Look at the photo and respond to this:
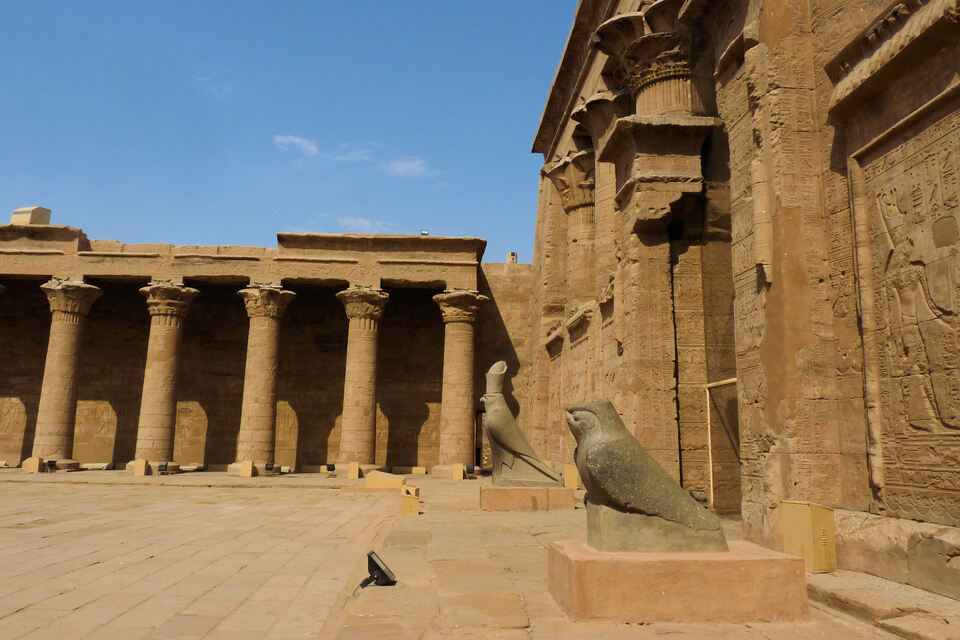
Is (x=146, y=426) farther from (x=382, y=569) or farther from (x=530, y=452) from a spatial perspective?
(x=382, y=569)

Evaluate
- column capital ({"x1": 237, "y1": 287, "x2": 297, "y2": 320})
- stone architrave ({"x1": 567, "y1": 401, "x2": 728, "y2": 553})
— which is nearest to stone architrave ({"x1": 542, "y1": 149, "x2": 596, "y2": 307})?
column capital ({"x1": 237, "y1": 287, "x2": 297, "y2": 320})

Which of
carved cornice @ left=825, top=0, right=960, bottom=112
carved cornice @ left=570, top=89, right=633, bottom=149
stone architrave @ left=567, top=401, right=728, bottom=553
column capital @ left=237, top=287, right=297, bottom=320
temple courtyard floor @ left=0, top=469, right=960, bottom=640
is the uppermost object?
carved cornice @ left=570, top=89, right=633, bottom=149

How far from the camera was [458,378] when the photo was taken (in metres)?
20.4

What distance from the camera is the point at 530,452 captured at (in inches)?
418

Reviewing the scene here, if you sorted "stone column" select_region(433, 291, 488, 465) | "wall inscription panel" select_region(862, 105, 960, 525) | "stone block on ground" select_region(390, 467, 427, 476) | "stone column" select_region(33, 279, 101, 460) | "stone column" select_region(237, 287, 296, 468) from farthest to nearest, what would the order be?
"stone block on ground" select_region(390, 467, 427, 476)
"stone column" select_region(433, 291, 488, 465)
"stone column" select_region(33, 279, 101, 460)
"stone column" select_region(237, 287, 296, 468)
"wall inscription panel" select_region(862, 105, 960, 525)

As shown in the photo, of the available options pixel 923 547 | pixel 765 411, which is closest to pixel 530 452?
pixel 765 411

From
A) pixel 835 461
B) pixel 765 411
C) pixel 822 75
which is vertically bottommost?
pixel 835 461

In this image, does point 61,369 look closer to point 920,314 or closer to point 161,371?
point 161,371

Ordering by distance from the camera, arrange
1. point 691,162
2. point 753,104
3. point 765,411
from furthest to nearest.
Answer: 1. point 691,162
2. point 753,104
3. point 765,411

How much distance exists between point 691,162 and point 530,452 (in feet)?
16.6

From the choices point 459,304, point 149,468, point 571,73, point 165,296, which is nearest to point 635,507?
point 571,73

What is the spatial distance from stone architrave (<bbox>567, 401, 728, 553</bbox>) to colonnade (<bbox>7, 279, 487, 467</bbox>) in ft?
51.7

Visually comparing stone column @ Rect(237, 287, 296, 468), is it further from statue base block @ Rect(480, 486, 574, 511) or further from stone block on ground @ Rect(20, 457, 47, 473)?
statue base block @ Rect(480, 486, 574, 511)

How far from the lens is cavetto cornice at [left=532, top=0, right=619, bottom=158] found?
15.8m
